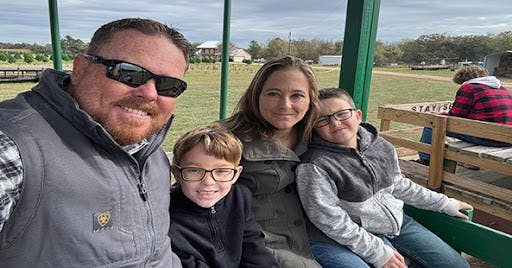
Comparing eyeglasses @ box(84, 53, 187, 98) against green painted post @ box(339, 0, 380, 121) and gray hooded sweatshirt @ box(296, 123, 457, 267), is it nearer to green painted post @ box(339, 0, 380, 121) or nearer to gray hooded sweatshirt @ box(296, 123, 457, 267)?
gray hooded sweatshirt @ box(296, 123, 457, 267)

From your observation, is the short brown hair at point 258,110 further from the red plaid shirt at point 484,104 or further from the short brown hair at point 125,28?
the red plaid shirt at point 484,104

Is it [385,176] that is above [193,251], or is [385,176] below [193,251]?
above

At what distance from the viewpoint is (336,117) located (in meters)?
2.01

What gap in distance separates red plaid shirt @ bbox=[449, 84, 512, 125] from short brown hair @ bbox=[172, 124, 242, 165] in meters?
3.38

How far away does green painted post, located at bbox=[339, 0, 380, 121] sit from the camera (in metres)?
2.47

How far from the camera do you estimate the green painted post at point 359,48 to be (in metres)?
2.47

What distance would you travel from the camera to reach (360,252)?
6.04 feet

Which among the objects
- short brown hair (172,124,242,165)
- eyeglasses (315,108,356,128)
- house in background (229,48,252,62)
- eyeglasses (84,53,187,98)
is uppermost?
house in background (229,48,252,62)

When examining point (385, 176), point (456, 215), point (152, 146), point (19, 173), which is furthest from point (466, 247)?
point (19, 173)

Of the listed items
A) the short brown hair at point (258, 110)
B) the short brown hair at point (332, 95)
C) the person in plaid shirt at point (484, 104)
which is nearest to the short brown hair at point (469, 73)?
the person in plaid shirt at point (484, 104)

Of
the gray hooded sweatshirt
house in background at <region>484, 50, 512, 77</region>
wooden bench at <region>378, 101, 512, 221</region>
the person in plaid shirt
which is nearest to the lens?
the gray hooded sweatshirt

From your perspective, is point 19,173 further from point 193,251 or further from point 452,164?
point 452,164

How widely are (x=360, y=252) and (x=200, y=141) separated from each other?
885 mm

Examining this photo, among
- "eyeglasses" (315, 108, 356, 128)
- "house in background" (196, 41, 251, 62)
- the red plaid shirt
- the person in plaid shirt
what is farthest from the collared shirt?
the red plaid shirt
